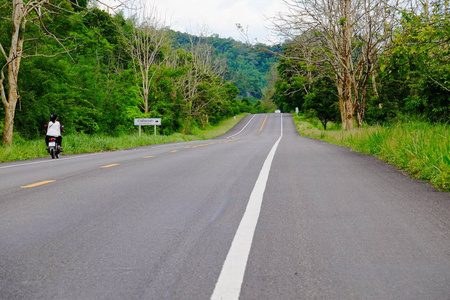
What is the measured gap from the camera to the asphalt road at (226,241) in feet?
10.0

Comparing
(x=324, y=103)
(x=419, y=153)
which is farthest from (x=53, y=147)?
(x=324, y=103)

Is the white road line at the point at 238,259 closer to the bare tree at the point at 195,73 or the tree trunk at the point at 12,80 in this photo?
the tree trunk at the point at 12,80

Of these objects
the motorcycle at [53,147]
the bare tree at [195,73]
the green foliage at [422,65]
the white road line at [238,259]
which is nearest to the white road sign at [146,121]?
the bare tree at [195,73]

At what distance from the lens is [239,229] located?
458cm

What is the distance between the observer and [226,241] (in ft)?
13.6

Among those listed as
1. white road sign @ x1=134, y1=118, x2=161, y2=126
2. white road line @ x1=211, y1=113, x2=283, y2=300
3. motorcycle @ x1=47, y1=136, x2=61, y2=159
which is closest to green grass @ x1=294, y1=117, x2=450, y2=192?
white road line @ x1=211, y1=113, x2=283, y2=300

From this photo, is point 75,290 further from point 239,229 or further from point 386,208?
point 386,208

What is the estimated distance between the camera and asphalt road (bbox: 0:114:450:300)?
120 inches

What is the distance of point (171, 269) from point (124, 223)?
1.72 metres

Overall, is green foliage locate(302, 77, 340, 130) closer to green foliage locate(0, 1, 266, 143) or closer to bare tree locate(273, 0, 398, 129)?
green foliage locate(0, 1, 266, 143)

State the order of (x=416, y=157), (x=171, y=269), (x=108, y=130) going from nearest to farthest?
(x=171, y=269) → (x=416, y=157) → (x=108, y=130)

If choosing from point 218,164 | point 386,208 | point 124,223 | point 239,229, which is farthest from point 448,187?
point 218,164

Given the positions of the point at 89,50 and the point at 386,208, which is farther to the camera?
the point at 89,50

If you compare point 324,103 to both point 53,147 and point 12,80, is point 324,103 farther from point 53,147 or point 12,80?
point 53,147
